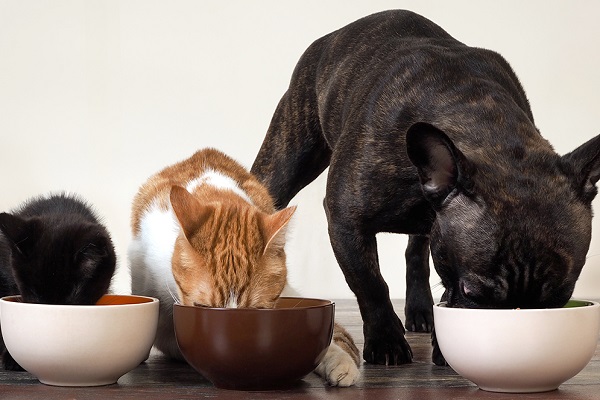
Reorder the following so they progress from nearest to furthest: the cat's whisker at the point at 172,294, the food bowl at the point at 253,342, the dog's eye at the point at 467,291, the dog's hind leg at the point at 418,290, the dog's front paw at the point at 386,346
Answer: the food bowl at the point at 253,342 → the dog's eye at the point at 467,291 → the cat's whisker at the point at 172,294 → the dog's front paw at the point at 386,346 → the dog's hind leg at the point at 418,290

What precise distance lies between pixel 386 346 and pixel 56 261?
758mm

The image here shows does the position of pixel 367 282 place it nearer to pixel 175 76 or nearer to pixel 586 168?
pixel 586 168

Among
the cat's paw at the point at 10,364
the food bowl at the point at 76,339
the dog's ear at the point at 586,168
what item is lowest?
the cat's paw at the point at 10,364

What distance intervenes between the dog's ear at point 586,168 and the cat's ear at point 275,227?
518mm

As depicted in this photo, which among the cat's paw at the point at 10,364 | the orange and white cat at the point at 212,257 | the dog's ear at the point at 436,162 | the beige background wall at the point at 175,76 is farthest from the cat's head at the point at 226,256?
the beige background wall at the point at 175,76

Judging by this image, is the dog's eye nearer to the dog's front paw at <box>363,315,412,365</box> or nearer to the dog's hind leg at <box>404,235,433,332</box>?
the dog's front paw at <box>363,315,412,365</box>

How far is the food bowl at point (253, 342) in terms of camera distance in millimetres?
1448

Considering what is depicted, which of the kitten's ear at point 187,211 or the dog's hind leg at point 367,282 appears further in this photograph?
the dog's hind leg at point 367,282

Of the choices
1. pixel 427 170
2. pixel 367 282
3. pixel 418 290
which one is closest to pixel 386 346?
pixel 367 282

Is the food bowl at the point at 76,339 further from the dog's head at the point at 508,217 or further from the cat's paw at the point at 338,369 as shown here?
the dog's head at the point at 508,217

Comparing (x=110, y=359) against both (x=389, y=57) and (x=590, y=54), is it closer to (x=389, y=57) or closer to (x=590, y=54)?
(x=389, y=57)

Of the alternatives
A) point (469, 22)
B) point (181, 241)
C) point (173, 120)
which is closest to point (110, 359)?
point (181, 241)

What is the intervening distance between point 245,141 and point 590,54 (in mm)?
1704

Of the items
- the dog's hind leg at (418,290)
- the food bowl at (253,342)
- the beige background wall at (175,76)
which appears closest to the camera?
the food bowl at (253,342)
